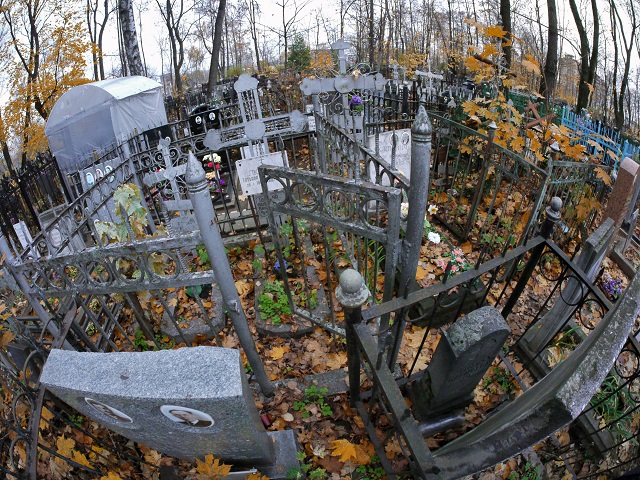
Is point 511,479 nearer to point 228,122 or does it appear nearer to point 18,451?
point 18,451

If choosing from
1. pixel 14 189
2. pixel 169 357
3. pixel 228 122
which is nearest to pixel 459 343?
pixel 169 357

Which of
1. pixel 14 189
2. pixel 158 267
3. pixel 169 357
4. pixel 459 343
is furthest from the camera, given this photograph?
pixel 14 189

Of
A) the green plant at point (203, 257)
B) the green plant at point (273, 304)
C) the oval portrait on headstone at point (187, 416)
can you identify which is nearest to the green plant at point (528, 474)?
the oval portrait on headstone at point (187, 416)

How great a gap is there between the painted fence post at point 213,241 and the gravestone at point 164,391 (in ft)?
2.23

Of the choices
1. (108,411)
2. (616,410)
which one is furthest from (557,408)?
(616,410)

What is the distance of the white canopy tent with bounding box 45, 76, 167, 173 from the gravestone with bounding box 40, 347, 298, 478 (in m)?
10.4

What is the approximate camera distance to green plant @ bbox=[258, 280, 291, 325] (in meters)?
4.21

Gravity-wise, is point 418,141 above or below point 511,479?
above

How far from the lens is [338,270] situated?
4648 millimetres

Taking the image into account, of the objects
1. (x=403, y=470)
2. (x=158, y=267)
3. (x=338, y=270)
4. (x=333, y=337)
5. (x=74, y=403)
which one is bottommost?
(x=403, y=470)

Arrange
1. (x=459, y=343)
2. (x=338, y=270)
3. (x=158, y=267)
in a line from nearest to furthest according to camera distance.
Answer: (x=459, y=343) < (x=158, y=267) < (x=338, y=270)

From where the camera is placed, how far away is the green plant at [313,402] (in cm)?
337

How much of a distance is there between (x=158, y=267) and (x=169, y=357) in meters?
1.55

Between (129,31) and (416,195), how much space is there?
1207 cm
